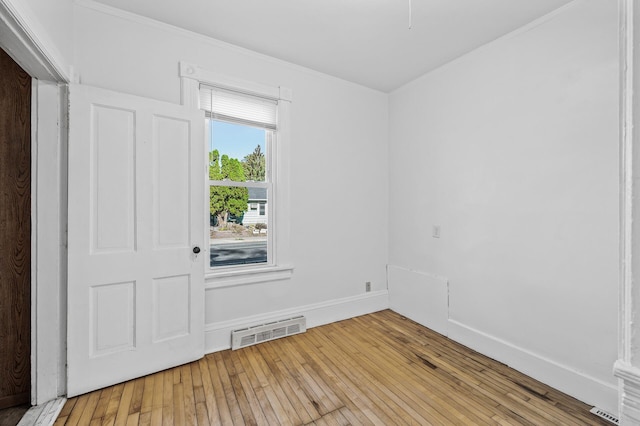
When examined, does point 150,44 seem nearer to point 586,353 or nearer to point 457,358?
point 457,358

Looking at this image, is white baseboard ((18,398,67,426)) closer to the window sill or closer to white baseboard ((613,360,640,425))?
the window sill

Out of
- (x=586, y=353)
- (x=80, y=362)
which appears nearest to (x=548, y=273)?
(x=586, y=353)

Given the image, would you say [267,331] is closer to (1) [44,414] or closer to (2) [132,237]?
(2) [132,237]

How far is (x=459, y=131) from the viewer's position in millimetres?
2877

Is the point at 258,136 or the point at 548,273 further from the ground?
the point at 258,136

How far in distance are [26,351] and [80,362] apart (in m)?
0.35

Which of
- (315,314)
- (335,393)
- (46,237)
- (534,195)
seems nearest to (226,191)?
(46,237)

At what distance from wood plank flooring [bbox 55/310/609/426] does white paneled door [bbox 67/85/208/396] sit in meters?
0.23

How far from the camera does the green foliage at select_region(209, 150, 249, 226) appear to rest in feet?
9.13

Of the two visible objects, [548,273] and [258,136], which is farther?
[258,136]

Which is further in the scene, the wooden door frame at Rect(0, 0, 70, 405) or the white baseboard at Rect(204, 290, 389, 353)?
the white baseboard at Rect(204, 290, 389, 353)

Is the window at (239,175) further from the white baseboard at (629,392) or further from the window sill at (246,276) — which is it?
the white baseboard at (629,392)

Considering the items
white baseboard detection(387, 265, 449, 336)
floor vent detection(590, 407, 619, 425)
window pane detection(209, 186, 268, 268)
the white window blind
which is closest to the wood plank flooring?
floor vent detection(590, 407, 619, 425)

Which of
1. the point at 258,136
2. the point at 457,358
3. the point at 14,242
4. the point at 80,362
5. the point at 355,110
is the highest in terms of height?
the point at 355,110
